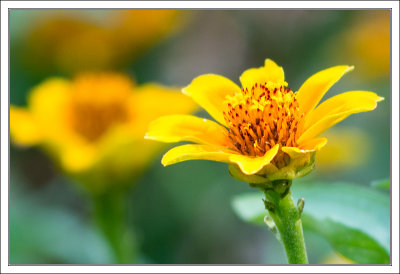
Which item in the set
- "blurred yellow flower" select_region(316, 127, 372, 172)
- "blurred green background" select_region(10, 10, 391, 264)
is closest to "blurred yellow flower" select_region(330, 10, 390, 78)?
"blurred green background" select_region(10, 10, 391, 264)

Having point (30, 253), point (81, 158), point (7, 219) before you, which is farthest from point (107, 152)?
point (30, 253)

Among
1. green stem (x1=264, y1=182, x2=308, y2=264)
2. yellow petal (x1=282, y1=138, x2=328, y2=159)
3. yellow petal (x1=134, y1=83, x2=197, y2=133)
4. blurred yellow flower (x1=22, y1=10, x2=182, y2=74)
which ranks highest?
blurred yellow flower (x1=22, y1=10, x2=182, y2=74)

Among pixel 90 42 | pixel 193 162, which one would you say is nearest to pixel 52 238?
pixel 193 162

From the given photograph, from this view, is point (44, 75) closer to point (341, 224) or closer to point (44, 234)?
point (44, 234)

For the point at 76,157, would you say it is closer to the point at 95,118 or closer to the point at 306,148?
the point at 95,118

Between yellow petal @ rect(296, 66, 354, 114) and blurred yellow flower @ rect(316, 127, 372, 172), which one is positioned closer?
yellow petal @ rect(296, 66, 354, 114)

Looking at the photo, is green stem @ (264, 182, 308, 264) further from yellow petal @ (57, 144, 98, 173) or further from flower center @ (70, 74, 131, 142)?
flower center @ (70, 74, 131, 142)

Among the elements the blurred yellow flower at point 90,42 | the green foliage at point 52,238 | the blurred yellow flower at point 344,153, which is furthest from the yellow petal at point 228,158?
the blurred yellow flower at point 90,42
